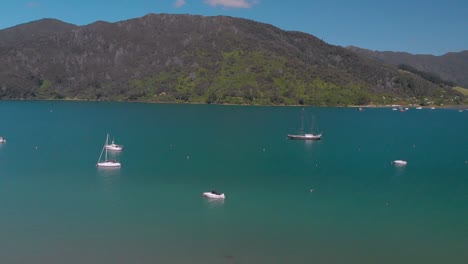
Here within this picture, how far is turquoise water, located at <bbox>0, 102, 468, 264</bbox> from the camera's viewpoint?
4356cm

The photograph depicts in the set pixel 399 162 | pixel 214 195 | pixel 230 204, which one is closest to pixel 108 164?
pixel 214 195

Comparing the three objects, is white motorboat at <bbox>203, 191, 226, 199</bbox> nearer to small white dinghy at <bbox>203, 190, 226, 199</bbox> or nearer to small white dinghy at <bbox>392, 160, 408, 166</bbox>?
small white dinghy at <bbox>203, 190, 226, 199</bbox>

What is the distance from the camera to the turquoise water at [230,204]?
43.6 m

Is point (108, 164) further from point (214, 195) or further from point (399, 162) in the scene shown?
point (399, 162)

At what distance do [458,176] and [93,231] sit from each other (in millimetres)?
64774

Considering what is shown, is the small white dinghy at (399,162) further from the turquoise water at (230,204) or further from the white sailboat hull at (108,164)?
the white sailboat hull at (108,164)

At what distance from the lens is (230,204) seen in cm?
5875

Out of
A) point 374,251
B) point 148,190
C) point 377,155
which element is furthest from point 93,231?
point 377,155

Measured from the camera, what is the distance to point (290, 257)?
42219 mm

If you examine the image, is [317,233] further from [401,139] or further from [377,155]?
[401,139]

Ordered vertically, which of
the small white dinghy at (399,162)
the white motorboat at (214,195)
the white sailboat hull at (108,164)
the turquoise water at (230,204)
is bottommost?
the small white dinghy at (399,162)

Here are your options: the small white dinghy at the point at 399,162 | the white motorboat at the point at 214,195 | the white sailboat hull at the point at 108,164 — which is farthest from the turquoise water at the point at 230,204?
the small white dinghy at the point at 399,162

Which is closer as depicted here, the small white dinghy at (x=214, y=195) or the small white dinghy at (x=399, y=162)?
the small white dinghy at (x=214, y=195)

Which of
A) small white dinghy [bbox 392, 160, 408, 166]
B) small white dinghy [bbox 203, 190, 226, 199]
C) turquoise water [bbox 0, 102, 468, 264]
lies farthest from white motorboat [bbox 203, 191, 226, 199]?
small white dinghy [bbox 392, 160, 408, 166]
